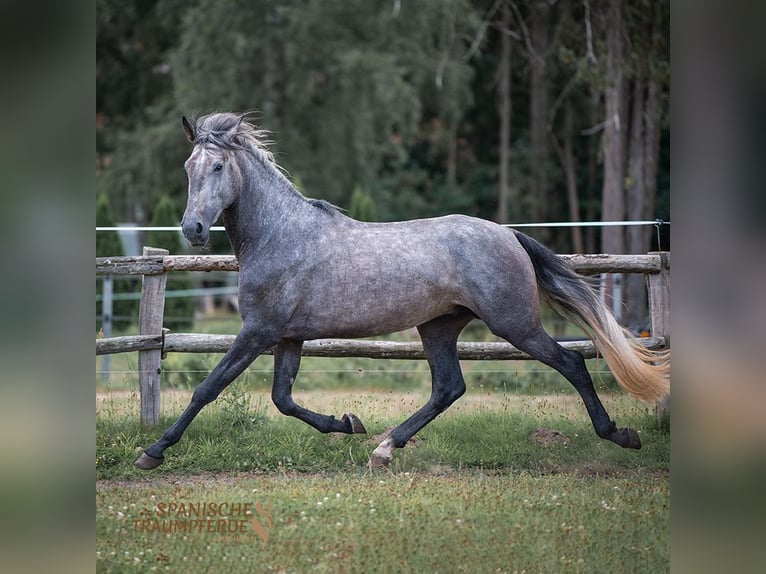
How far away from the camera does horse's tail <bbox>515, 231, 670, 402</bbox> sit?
17.2 ft

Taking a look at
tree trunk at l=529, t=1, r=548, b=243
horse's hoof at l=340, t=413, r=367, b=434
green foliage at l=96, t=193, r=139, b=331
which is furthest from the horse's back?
tree trunk at l=529, t=1, r=548, b=243

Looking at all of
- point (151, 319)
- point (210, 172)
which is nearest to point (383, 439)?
point (151, 319)

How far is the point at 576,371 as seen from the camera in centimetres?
528

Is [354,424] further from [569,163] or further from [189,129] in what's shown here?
[569,163]

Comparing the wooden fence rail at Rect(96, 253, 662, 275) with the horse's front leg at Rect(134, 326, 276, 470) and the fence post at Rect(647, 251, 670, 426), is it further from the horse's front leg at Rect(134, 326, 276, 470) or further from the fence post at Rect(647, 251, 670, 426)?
the horse's front leg at Rect(134, 326, 276, 470)

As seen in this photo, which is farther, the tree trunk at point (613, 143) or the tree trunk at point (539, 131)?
the tree trunk at point (539, 131)

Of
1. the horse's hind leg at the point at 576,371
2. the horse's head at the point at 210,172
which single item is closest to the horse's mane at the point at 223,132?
the horse's head at the point at 210,172

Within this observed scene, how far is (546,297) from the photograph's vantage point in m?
5.51

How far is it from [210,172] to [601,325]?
256 centimetres

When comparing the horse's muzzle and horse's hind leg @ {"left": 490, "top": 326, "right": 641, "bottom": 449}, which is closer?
the horse's muzzle

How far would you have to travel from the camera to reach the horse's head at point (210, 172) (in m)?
4.64

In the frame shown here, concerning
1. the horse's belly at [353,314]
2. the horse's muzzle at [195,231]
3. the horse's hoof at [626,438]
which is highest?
the horse's muzzle at [195,231]

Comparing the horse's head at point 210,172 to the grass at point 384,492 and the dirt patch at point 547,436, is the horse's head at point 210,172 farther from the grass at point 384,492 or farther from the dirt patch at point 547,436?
the dirt patch at point 547,436

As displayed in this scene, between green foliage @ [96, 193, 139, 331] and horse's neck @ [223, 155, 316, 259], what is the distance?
7.77 metres
